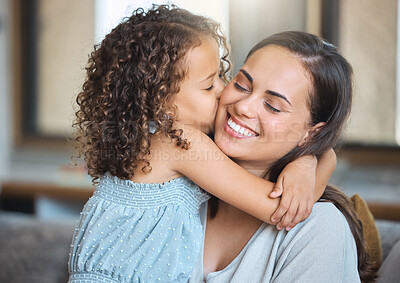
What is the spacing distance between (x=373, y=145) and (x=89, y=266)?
215 centimetres

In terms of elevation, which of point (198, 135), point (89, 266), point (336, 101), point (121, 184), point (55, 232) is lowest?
point (55, 232)

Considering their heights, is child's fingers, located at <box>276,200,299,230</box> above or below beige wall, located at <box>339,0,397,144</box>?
below

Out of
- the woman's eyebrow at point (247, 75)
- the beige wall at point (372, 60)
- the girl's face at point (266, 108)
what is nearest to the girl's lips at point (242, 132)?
the girl's face at point (266, 108)

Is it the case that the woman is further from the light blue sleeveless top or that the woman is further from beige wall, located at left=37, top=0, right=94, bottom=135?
beige wall, located at left=37, top=0, right=94, bottom=135

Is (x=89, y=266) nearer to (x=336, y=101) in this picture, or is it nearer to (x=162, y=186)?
(x=162, y=186)

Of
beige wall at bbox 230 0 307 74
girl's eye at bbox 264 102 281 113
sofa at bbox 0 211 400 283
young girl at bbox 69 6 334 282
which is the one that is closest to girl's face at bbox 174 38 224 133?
young girl at bbox 69 6 334 282

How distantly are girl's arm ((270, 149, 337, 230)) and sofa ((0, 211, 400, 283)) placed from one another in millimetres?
1272

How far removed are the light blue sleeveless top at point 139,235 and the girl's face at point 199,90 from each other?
0.20 metres

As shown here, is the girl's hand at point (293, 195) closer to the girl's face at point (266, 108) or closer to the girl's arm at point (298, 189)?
the girl's arm at point (298, 189)

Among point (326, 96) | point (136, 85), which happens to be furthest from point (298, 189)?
point (136, 85)

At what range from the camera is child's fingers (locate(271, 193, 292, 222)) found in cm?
135

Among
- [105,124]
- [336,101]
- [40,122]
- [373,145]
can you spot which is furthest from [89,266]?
[40,122]

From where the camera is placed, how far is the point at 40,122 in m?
4.40

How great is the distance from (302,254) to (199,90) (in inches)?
23.2
